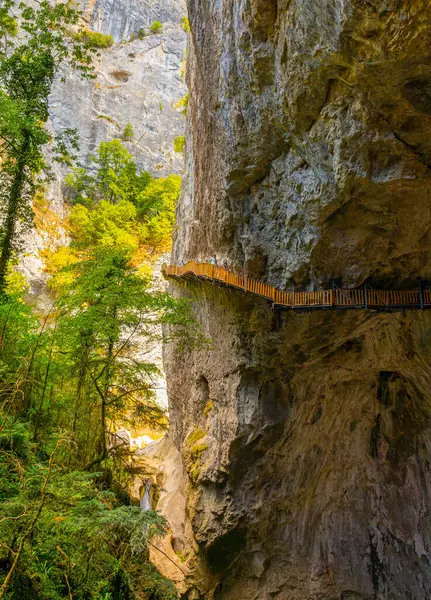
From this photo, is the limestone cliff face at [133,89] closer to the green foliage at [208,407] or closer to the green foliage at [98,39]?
the green foliage at [98,39]

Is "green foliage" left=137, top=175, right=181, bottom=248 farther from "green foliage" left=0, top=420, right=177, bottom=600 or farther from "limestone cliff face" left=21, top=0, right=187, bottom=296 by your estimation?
"green foliage" left=0, top=420, right=177, bottom=600

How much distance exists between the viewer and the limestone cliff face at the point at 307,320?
687 centimetres

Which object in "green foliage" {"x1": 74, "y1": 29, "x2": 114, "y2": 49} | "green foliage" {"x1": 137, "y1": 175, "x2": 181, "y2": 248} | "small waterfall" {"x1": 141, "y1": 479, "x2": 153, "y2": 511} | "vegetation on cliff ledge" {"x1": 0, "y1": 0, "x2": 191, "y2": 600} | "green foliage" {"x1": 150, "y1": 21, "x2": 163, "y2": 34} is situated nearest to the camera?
"vegetation on cliff ledge" {"x1": 0, "y1": 0, "x2": 191, "y2": 600}

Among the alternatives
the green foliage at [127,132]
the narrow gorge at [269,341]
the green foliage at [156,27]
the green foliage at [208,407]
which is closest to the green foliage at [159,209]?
the green foliage at [127,132]

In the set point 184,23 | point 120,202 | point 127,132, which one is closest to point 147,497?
point 120,202

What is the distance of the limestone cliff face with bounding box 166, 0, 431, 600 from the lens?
6871 mm

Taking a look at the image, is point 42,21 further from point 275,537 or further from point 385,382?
point 275,537

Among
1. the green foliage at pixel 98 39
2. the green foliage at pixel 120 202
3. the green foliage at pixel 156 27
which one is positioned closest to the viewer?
the green foliage at pixel 120 202

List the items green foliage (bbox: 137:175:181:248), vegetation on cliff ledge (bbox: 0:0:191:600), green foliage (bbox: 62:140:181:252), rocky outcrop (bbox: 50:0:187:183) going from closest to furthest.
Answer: vegetation on cliff ledge (bbox: 0:0:191:600) < green foliage (bbox: 62:140:181:252) < green foliage (bbox: 137:175:181:248) < rocky outcrop (bbox: 50:0:187:183)

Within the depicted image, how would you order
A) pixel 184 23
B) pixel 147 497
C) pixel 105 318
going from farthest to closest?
pixel 184 23, pixel 147 497, pixel 105 318

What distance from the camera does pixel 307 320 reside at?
9.64m

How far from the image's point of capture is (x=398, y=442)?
1203cm

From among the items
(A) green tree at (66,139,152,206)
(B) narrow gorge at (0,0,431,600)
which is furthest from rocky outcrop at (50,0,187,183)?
(B) narrow gorge at (0,0,431,600)

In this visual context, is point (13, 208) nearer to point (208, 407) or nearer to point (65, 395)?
point (65, 395)
